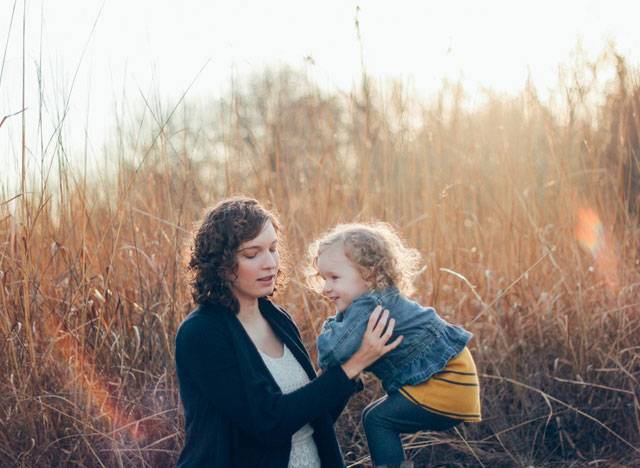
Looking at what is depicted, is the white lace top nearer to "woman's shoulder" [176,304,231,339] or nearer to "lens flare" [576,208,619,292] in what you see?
"woman's shoulder" [176,304,231,339]

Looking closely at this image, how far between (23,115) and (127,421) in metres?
1.14

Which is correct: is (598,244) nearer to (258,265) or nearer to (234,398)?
(258,265)

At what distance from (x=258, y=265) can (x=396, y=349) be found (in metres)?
0.44

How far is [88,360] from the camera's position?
3316 millimetres

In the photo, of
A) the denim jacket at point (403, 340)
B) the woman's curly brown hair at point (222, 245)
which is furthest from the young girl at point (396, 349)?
the woman's curly brown hair at point (222, 245)

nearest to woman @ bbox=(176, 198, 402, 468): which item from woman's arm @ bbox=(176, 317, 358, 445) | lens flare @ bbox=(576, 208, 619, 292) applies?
woman's arm @ bbox=(176, 317, 358, 445)

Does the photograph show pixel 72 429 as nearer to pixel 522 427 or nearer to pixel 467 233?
pixel 522 427

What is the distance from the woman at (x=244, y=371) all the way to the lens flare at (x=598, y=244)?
171 centimetres

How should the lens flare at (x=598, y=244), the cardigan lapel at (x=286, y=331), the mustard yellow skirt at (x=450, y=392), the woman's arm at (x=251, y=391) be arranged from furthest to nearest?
the lens flare at (x=598, y=244)
the cardigan lapel at (x=286, y=331)
the mustard yellow skirt at (x=450, y=392)
the woman's arm at (x=251, y=391)

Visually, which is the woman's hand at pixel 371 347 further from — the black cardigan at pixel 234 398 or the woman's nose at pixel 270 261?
the woman's nose at pixel 270 261

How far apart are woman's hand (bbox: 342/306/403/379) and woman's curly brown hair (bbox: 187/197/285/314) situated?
0.38 metres

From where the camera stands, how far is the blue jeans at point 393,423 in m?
2.60

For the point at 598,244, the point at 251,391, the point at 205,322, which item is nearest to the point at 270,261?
the point at 205,322

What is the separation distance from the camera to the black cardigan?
Answer: 2475 mm
